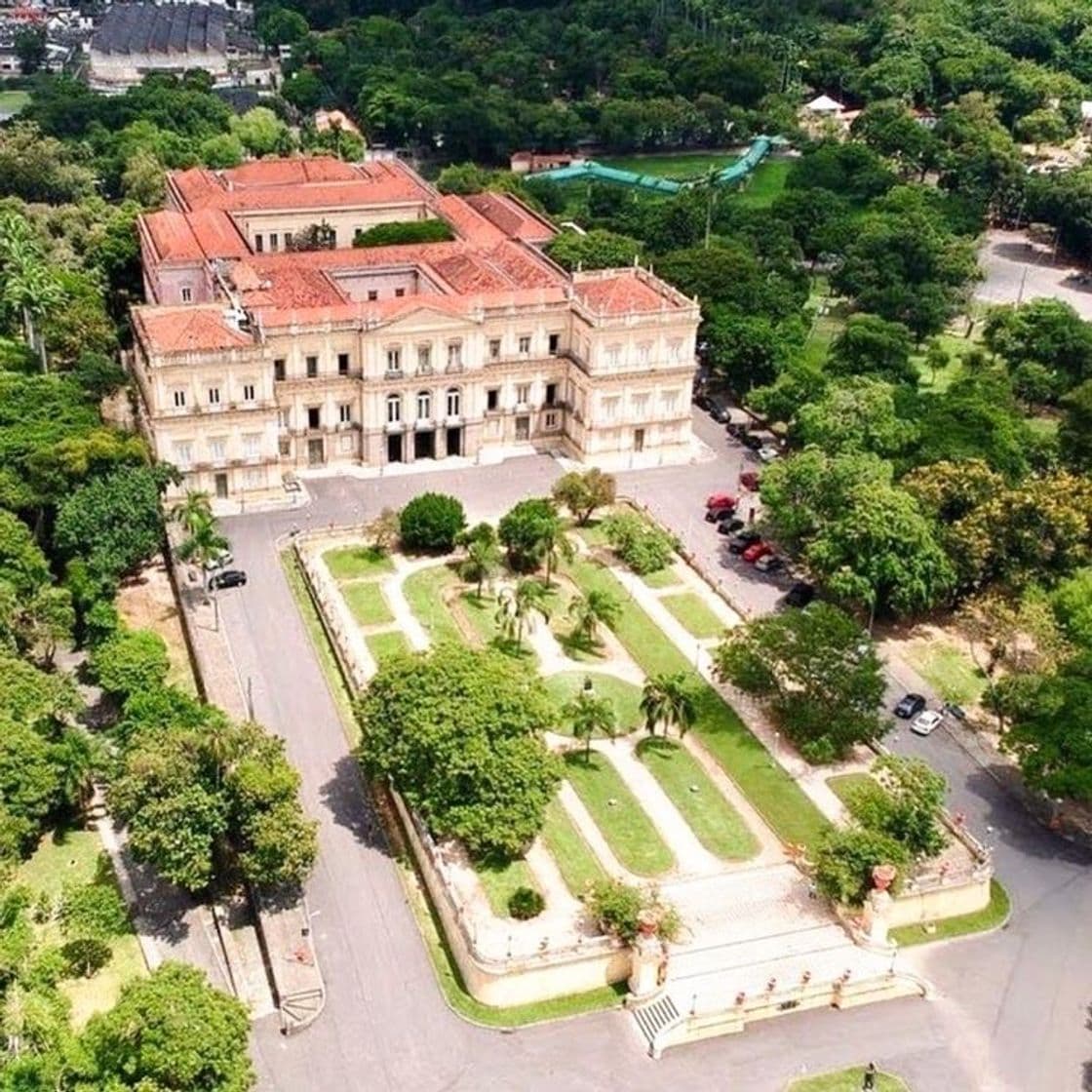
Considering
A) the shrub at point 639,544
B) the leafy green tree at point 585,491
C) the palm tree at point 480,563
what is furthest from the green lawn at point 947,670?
the palm tree at point 480,563

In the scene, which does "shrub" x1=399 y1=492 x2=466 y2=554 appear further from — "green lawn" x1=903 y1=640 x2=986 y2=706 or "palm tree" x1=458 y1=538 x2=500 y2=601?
"green lawn" x1=903 y1=640 x2=986 y2=706

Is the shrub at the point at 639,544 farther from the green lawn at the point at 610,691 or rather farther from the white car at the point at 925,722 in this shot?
the white car at the point at 925,722

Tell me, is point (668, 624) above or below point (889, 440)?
below

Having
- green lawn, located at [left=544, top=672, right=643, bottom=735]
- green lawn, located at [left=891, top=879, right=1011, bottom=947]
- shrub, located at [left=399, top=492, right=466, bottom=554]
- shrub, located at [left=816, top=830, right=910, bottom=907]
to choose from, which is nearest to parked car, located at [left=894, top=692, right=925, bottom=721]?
green lawn, located at [left=544, top=672, right=643, bottom=735]

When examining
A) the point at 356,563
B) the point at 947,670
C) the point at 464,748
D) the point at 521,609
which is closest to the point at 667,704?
the point at 521,609

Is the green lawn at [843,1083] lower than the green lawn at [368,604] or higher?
higher

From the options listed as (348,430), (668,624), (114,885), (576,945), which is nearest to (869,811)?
(576,945)

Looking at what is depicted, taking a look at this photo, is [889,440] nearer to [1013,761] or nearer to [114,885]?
[1013,761]
